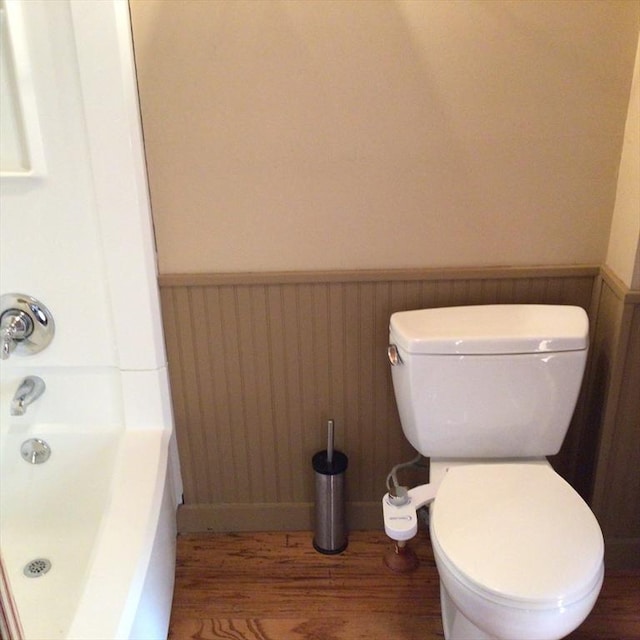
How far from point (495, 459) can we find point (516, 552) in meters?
0.40

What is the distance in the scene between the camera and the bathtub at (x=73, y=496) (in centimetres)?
170

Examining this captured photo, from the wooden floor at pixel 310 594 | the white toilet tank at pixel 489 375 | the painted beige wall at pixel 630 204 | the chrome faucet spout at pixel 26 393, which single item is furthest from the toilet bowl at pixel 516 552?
the chrome faucet spout at pixel 26 393

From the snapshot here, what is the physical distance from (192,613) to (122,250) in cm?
98

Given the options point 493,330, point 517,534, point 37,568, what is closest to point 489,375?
point 493,330

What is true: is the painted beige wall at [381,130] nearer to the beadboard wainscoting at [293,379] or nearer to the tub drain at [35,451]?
the beadboard wainscoting at [293,379]

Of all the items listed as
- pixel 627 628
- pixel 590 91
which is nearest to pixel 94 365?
pixel 590 91

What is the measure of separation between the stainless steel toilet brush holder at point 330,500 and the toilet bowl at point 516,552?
1.22 feet

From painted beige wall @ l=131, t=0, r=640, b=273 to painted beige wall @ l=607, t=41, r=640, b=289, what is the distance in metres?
0.03

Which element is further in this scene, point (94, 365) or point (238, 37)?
→ point (94, 365)

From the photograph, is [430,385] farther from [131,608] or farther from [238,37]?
[238,37]

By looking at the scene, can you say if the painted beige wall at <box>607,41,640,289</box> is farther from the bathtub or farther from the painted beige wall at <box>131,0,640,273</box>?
the bathtub

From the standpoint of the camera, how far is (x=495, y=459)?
1.83m

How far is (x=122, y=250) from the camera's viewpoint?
1755 mm

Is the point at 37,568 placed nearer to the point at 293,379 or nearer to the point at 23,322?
the point at 23,322
